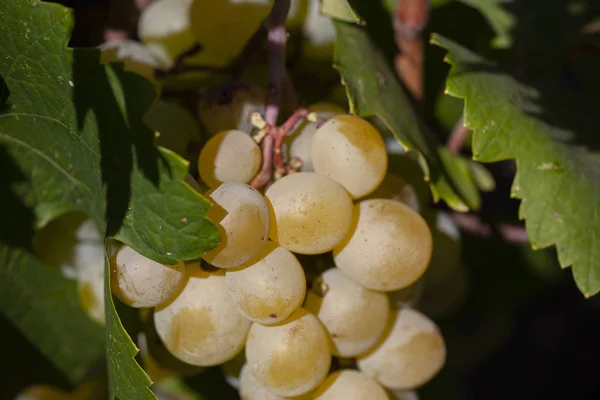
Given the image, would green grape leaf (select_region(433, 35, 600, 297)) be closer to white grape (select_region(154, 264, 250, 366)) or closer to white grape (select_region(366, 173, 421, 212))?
white grape (select_region(366, 173, 421, 212))

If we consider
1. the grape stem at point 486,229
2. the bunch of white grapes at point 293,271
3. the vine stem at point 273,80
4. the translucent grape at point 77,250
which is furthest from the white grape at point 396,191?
the translucent grape at point 77,250

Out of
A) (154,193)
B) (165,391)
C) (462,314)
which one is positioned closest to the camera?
(154,193)

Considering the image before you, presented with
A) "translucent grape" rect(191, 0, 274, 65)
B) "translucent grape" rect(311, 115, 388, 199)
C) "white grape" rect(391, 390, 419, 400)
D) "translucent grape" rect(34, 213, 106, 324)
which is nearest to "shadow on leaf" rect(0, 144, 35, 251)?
"translucent grape" rect(34, 213, 106, 324)

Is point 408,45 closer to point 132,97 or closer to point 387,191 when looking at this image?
point 387,191

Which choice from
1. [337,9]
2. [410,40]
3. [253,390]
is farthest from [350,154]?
[410,40]

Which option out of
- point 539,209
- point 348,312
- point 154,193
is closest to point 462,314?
point 539,209

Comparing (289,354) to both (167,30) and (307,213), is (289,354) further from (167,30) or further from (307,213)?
(167,30)
